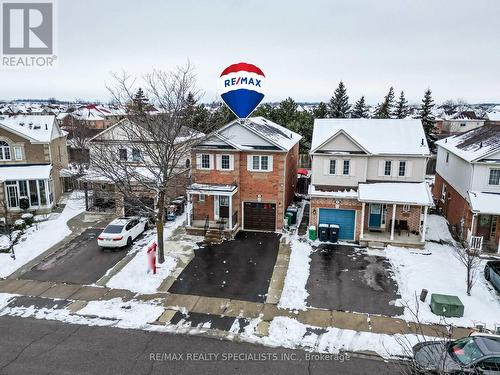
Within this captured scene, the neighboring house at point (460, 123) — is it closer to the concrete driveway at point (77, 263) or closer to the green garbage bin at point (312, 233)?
the green garbage bin at point (312, 233)

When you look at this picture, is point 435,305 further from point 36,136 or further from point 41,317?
point 36,136

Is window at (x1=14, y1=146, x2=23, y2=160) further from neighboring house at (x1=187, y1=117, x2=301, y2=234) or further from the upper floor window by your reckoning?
the upper floor window

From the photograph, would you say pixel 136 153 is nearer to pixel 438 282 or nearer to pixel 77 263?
pixel 77 263

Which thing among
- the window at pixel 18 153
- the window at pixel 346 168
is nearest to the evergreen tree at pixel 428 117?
the window at pixel 346 168

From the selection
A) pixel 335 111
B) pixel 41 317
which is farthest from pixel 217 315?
pixel 335 111

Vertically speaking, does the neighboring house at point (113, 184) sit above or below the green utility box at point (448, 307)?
above

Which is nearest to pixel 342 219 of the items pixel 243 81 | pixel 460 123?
pixel 243 81

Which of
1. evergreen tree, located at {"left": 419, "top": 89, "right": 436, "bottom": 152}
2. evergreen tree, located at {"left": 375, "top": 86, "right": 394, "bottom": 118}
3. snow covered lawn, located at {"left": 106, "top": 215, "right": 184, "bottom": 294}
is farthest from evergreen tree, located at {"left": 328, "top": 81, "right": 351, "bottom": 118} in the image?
snow covered lawn, located at {"left": 106, "top": 215, "right": 184, "bottom": 294}
